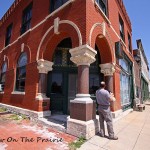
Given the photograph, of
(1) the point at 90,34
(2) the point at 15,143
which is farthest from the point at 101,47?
(2) the point at 15,143

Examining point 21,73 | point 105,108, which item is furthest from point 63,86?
point 105,108

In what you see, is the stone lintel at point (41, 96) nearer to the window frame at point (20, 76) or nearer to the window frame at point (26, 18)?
the window frame at point (20, 76)

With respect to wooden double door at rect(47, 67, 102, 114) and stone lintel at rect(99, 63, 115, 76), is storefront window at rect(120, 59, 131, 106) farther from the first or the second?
wooden double door at rect(47, 67, 102, 114)

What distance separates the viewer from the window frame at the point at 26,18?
31.3 feet

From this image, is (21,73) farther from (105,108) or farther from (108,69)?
(105,108)

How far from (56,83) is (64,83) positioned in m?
0.48

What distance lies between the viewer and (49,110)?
7.12m

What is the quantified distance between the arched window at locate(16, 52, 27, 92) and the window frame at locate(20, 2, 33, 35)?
6.35 feet

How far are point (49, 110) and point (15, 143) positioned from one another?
3.04 meters

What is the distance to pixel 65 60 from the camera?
7.76 metres

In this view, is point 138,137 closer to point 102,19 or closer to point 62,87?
point 62,87

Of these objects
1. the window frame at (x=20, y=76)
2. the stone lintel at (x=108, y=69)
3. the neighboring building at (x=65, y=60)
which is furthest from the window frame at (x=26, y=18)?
the stone lintel at (x=108, y=69)

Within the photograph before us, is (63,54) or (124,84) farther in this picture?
(124,84)

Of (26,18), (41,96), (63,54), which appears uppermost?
(26,18)
